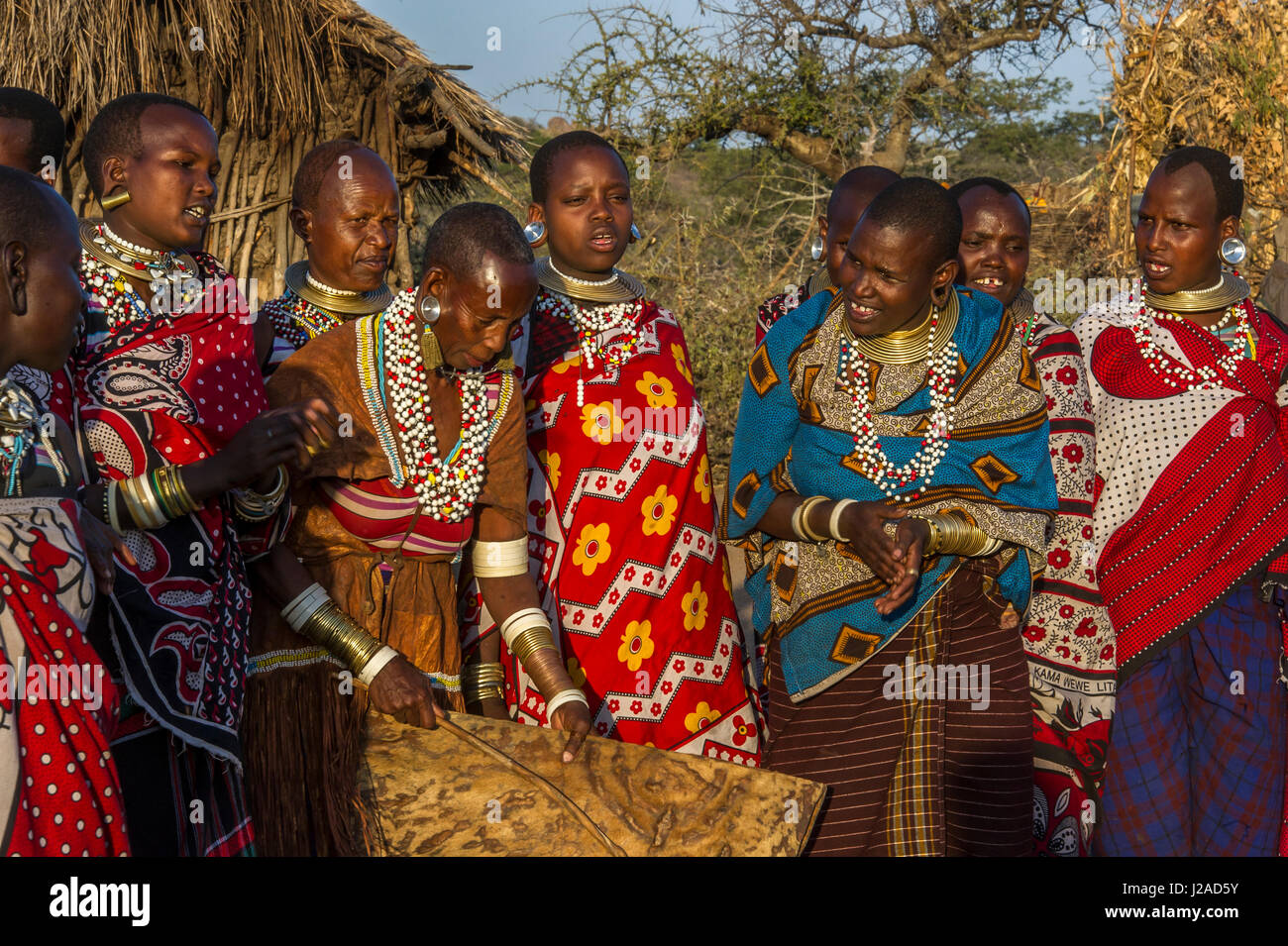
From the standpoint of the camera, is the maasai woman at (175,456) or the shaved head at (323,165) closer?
the maasai woman at (175,456)

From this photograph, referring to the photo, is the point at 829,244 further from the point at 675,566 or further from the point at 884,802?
the point at 884,802

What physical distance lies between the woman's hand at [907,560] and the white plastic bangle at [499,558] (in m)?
0.99

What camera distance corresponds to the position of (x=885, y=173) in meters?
4.82

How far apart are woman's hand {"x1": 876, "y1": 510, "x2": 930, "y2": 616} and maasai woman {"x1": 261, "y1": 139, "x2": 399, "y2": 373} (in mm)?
1863

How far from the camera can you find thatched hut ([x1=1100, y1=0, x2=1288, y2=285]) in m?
7.34

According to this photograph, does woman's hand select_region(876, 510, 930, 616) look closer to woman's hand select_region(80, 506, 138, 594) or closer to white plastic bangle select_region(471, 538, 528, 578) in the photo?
white plastic bangle select_region(471, 538, 528, 578)

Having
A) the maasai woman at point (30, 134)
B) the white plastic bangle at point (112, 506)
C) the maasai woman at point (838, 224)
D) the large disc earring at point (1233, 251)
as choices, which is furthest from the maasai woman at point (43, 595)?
the large disc earring at point (1233, 251)

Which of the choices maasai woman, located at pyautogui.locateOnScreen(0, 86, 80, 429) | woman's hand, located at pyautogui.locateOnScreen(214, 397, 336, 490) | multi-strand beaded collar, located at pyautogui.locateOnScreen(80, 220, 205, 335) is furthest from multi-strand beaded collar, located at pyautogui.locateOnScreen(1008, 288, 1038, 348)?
maasai woman, located at pyautogui.locateOnScreen(0, 86, 80, 429)

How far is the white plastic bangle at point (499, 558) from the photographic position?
11.6 feet

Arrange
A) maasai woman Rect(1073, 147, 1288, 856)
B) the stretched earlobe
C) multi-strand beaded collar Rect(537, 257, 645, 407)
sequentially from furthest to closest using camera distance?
multi-strand beaded collar Rect(537, 257, 645, 407), maasai woman Rect(1073, 147, 1288, 856), the stretched earlobe

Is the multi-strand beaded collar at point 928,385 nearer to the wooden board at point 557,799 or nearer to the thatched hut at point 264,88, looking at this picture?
the wooden board at point 557,799

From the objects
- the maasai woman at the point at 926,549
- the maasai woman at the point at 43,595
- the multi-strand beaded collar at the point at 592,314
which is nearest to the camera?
the maasai woman at the point at 43,595
